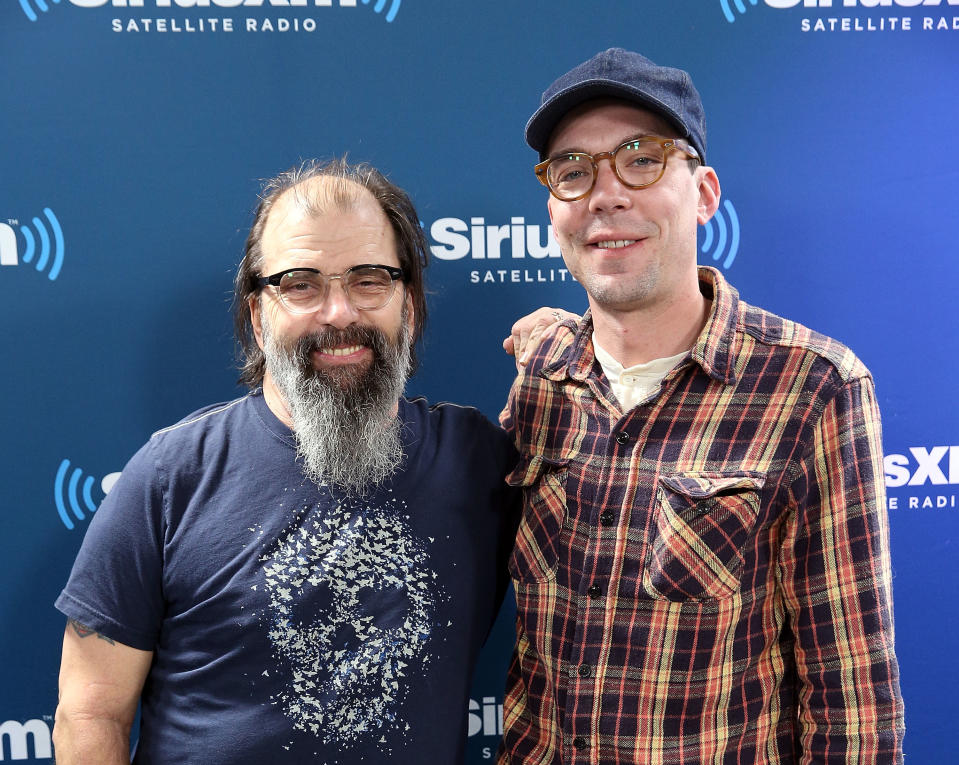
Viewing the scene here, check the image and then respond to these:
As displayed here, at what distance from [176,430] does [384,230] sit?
58 centimetres

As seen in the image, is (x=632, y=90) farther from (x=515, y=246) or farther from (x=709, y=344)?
(x=515, y=246)

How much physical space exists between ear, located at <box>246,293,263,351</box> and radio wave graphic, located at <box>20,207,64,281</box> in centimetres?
57

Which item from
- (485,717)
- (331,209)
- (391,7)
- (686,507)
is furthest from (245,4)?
(485,717)

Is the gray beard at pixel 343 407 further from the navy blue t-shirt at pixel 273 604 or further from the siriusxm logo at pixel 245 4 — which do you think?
the siriusxm logo at pixel 245 4

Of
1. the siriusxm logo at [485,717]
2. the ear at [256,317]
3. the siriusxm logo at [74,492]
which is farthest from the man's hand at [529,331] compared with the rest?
the siriusxm logo at [74,492]

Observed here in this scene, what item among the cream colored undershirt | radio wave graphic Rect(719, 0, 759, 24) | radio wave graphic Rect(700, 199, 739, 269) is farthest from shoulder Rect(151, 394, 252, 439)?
radio wave graphic Rect(719, 0, 759, 24)

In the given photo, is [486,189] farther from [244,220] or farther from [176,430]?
[176,430]

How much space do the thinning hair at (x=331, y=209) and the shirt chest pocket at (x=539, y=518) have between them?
1.44 ft

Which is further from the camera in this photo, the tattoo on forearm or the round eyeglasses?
the round eyeglasses

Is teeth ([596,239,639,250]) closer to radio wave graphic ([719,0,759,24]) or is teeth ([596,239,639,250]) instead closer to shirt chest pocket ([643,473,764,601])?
shirt chest pocket ([643,473,764,601])

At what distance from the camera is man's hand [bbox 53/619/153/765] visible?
1.44 meters

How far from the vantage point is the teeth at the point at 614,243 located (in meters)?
1.48

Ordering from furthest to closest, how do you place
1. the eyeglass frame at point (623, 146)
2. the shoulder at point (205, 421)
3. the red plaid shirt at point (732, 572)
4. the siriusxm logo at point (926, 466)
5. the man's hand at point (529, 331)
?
the siriusxm logo at point (926, 466), the man's hand at point (529, 331), the shoulder at point (205, 421), the eyeglass frame at point (623, 146), the red plaid shirt at point (732, 572)

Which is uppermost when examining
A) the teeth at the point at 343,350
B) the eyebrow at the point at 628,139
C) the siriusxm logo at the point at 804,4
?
the siriusxm logo at the point at 804,4
